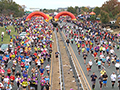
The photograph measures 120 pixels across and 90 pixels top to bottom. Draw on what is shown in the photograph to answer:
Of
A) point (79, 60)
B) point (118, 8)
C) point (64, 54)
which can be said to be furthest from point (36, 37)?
point (118, 8)

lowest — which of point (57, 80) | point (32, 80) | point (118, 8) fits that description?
point (57, 80)

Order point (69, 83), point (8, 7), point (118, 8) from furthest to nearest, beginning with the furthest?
point (8, 7) → point (118, 8) → point (69, 83)

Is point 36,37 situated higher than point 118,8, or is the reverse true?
point 118,8

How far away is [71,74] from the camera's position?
66.9 ft

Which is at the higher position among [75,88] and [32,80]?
[32,80]

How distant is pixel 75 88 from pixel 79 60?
7.73m

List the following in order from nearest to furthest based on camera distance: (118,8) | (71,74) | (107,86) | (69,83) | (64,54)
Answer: (107,86), (69,83), (71,74), (64,54), (118,8)

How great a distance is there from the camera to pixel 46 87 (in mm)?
14031

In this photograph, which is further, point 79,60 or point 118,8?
point 118,8

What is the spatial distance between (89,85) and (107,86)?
50.2 inches

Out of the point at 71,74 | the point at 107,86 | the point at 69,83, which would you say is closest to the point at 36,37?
the point at 71,74

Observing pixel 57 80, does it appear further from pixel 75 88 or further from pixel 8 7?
pixel 8 7

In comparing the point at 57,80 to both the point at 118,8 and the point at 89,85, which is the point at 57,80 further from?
the point at 118,8

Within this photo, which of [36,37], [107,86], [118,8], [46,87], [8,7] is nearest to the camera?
[46,87]
